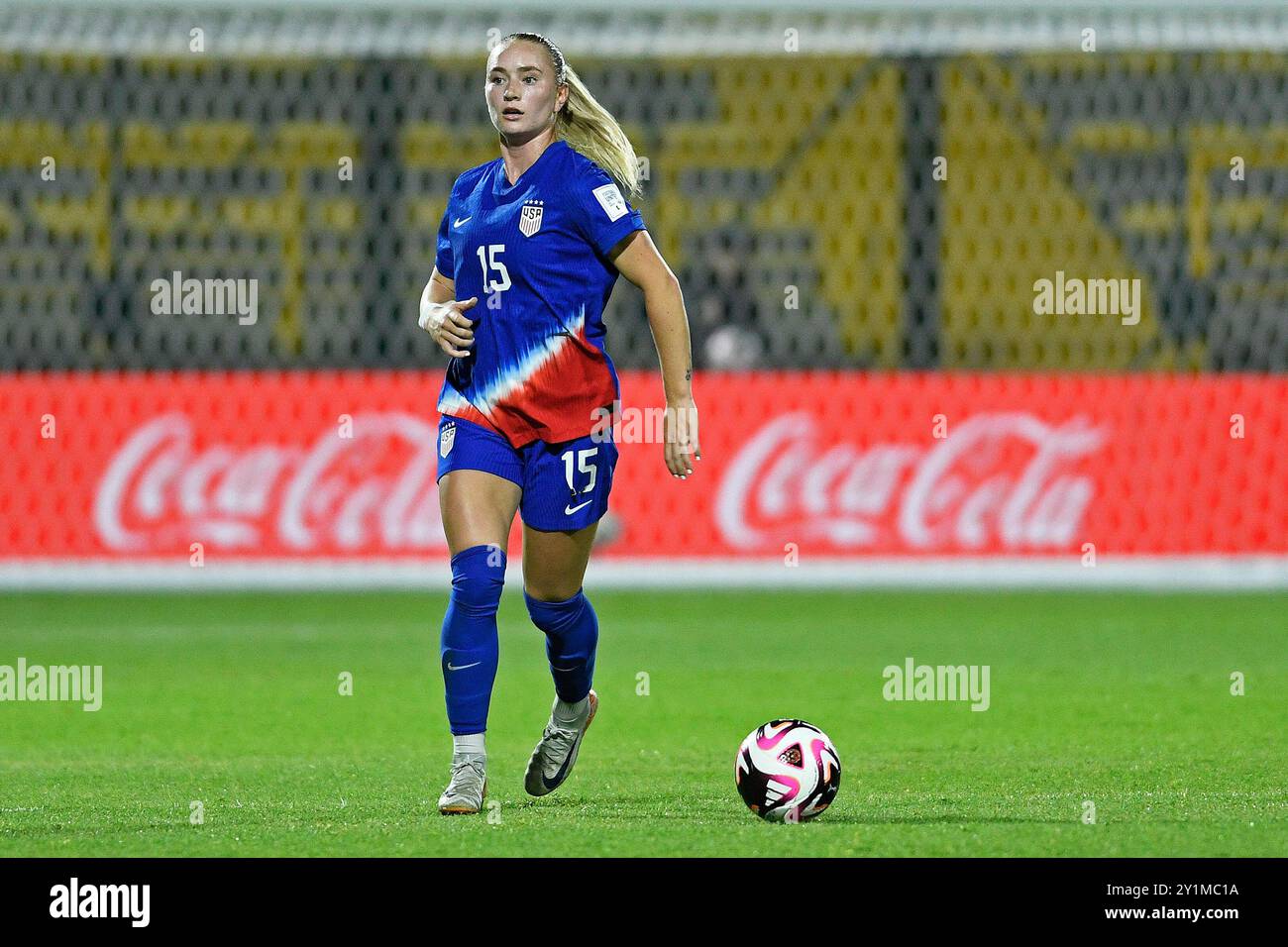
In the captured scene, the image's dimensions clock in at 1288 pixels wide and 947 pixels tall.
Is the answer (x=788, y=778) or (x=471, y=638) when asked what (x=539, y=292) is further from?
(x=788, y=778)

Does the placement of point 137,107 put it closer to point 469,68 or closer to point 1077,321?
point 469,68

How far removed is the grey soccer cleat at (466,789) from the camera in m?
5.51

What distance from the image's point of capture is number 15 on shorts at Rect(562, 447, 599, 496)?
227 inches

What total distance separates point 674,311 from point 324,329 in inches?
412

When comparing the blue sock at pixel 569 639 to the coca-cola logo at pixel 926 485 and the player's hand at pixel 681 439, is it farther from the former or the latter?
the coca-cola logo at pixel 926 485

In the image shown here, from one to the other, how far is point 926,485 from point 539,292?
7714mm

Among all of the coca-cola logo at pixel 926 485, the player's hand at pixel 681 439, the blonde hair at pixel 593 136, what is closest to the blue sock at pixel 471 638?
the player's hand at pixel 681 439

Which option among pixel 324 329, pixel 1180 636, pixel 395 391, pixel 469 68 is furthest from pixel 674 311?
pixel 469 68

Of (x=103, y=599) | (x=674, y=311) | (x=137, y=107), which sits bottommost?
(x=103, y=599)

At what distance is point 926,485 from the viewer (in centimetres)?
1312

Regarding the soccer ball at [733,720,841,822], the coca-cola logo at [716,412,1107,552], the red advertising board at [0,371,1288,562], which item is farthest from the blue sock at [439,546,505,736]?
the coca-cola logo at [716,412,1107,552]

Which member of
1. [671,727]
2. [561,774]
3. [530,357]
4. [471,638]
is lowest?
[671,727]

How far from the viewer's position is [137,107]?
1722 centimetres

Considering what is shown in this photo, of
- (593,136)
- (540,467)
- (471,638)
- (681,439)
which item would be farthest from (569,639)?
(593,136)
